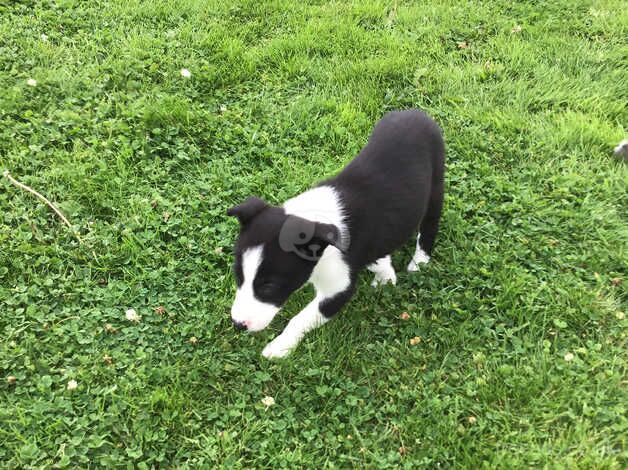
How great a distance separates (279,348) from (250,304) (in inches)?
19.7

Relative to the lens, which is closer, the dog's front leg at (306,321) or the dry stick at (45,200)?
the dog's front leg at (306,321)

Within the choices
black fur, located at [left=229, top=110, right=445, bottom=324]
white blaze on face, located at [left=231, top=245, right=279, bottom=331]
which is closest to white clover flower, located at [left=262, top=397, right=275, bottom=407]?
white blaze on face, located at [left=231, top=245, right=279, bottom=331]

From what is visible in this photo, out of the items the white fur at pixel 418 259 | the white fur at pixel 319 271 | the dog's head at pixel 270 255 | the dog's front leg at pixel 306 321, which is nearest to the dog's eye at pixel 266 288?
the dog's head at pixel 270 255

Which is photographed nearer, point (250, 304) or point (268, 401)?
point (250, 304)

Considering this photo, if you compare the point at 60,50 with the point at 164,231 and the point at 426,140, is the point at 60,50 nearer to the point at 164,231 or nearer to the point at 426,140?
the point at 164,231

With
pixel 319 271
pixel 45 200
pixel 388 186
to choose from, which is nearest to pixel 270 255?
pixel 319 271

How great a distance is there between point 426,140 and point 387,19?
8.13 ft

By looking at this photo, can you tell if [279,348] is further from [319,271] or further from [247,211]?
[247,211]

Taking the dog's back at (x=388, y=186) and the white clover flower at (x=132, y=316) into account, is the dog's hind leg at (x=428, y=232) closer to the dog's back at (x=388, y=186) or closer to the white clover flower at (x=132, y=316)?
the dog's back at (x=388, y=186)

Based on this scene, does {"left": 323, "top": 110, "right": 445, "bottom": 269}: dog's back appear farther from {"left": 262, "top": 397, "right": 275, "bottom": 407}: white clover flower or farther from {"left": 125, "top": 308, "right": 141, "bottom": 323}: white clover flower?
{"left": 125, "top": 308, "right": 141, "bottom": 323}: white clover flower

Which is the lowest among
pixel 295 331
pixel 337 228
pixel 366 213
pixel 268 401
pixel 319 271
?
pixel 268 401

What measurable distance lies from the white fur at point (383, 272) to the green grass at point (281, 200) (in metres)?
0.08

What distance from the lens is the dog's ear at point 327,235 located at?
2.35m

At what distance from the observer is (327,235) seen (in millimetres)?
2354
